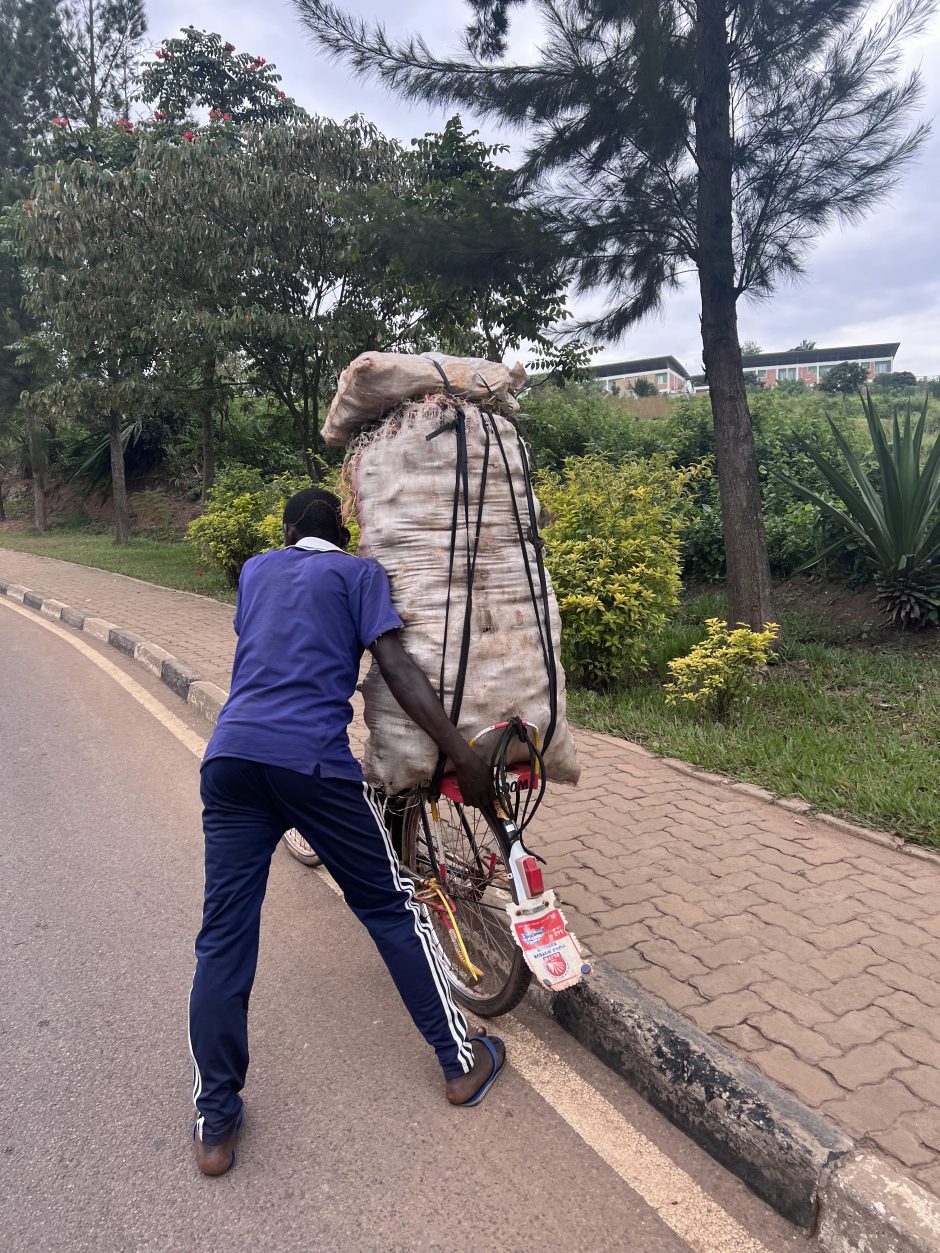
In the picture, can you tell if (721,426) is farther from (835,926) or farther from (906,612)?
(835,926)

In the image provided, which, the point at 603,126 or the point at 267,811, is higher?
the point at 603,126

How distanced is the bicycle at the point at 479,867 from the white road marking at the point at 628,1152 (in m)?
0.18

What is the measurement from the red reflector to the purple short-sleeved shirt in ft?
1.67

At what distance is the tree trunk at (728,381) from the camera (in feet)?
20.7

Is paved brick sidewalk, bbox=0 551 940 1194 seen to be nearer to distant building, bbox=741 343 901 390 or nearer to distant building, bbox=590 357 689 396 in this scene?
distant building, bbox=590 357 689 396

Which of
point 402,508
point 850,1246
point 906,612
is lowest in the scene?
point 850,1246

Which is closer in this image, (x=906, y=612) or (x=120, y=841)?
(x=120, y=841)

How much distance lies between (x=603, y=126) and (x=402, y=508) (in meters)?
4.63

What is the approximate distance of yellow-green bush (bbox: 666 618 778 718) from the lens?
17.8 ft

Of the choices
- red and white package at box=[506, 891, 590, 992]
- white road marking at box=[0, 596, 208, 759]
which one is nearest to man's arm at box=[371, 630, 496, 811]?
red and white package at box=[506, 891, 590, 992]

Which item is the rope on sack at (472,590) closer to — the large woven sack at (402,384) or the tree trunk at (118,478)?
the large woven sack at (402,384)

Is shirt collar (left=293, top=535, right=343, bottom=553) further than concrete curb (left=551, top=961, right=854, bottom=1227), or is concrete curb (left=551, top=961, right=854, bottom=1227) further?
shirt collar (left=293, top=535, right=343, bottom=553)

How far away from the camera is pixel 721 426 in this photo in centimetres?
666

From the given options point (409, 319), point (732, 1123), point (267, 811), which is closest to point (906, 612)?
point (732, 1123)
